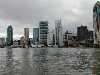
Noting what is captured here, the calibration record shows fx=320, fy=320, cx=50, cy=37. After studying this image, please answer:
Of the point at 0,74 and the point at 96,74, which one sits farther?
the point at 0,74

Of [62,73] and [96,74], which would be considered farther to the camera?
[62,73]

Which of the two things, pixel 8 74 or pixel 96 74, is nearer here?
pixel 96 74

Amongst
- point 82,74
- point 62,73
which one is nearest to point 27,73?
point 62,73

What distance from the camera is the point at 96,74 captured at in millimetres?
43625

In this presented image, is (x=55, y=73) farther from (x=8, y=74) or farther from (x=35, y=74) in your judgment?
(x=8, y=74)

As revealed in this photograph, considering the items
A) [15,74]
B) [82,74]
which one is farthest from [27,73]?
[82,74]

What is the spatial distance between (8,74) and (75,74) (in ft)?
32.5

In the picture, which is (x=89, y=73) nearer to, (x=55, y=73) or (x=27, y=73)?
(x=55, y=73)

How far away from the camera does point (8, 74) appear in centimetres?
4712

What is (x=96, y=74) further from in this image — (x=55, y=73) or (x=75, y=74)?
(x=55, y=73)

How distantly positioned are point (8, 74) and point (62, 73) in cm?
794

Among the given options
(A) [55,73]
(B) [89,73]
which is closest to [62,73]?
(A) [55,73]

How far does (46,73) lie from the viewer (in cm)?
4756

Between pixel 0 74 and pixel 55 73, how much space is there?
804cm
